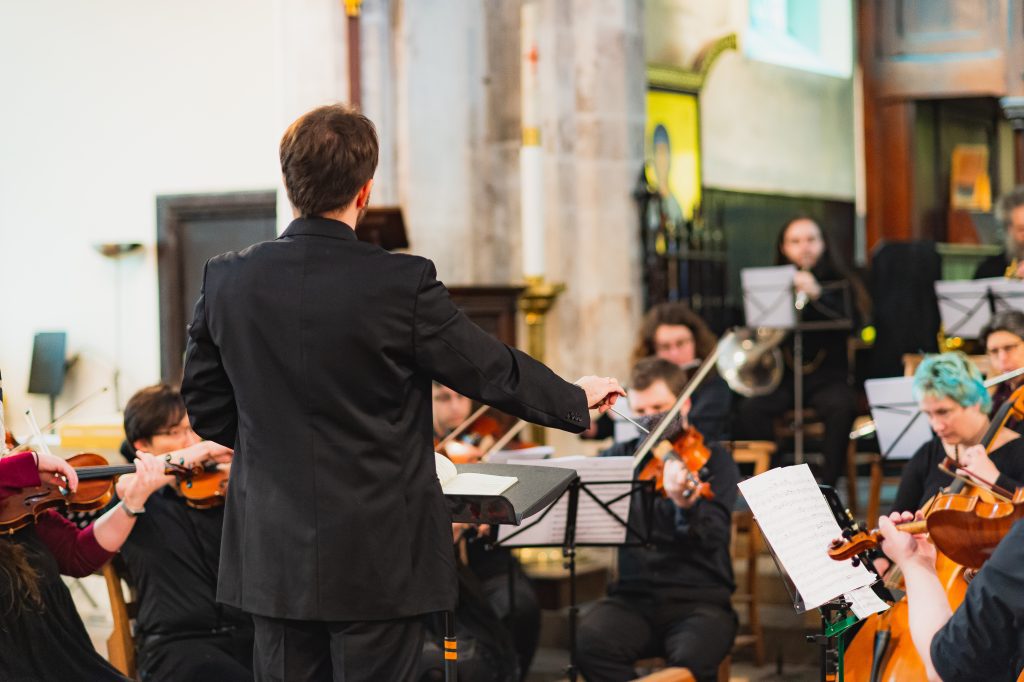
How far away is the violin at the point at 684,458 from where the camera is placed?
4.38m

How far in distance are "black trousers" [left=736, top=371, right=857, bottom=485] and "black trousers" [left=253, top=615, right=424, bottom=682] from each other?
4.97m

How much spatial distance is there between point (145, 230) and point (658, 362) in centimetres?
527

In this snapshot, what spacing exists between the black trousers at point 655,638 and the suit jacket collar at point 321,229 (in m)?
2.21

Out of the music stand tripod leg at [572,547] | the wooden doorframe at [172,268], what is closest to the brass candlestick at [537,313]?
the music stand tripod leg at [572,547]

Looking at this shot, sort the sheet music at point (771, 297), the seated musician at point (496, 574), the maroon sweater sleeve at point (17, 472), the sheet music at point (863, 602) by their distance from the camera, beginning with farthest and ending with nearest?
the sheet music at point (771, 297), the seated musician at point (496, 574), the maroon sweater sleeve at point (17, 472), the sheet music at point (863, 602)

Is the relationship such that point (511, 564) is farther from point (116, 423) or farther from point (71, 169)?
point (71, 169)

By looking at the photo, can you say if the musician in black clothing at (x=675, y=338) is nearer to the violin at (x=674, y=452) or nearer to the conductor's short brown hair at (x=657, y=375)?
the conductor's short brown hair at (x=657, y=375)

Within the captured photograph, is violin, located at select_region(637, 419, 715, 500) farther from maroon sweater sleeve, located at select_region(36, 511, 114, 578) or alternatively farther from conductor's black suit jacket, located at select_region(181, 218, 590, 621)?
conductor's black suit jacket, located at select_region(181, 218, 590, 621)

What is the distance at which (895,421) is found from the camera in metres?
5.67

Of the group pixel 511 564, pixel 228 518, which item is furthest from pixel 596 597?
pixel 228 518

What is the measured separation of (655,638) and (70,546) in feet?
6.13

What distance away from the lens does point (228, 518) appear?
2.62m

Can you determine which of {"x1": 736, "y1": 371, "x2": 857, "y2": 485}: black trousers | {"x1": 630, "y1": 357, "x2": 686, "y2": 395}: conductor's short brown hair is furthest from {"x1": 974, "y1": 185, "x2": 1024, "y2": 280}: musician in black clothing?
{"x1": 630, "y1": 357, "x2": 686, "y2": 395}: conductor's short brown hair

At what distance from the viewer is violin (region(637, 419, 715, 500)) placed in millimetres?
4377
